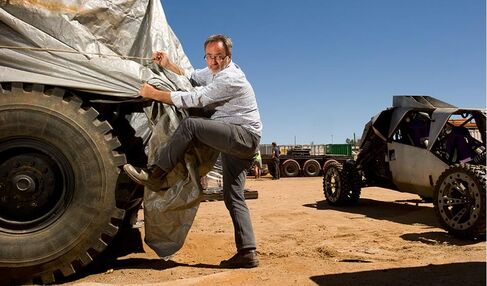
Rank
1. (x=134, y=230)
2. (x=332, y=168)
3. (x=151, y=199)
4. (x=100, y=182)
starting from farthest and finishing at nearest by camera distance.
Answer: (x=332, y=168), (x=134, y=230), (x=151, y=199), (x=100, y=182)

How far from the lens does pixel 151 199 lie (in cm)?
367

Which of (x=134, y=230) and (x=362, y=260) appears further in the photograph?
(x=134, y=230)

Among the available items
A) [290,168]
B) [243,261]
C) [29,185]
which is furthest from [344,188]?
[290,168]

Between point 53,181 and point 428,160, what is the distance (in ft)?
18.0

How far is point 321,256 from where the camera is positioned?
419 cm

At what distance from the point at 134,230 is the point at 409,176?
4.59 meters

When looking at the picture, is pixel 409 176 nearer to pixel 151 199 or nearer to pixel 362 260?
pixel 362 260

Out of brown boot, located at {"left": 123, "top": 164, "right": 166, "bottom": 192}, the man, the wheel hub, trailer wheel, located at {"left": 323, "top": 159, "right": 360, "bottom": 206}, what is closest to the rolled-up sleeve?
the man

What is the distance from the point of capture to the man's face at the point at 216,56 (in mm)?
3760

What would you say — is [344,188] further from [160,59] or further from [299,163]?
[299,163]

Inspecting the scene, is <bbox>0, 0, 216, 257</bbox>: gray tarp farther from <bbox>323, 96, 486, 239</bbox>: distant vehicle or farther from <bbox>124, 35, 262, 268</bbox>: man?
<bbox>323, 96, 486, 239</bbox>: distant vehicle

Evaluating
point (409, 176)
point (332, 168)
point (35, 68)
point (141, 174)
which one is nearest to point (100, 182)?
point (141, 174)

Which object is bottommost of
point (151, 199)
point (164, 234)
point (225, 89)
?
point (164, 234)

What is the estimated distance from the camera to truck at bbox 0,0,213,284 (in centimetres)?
328
